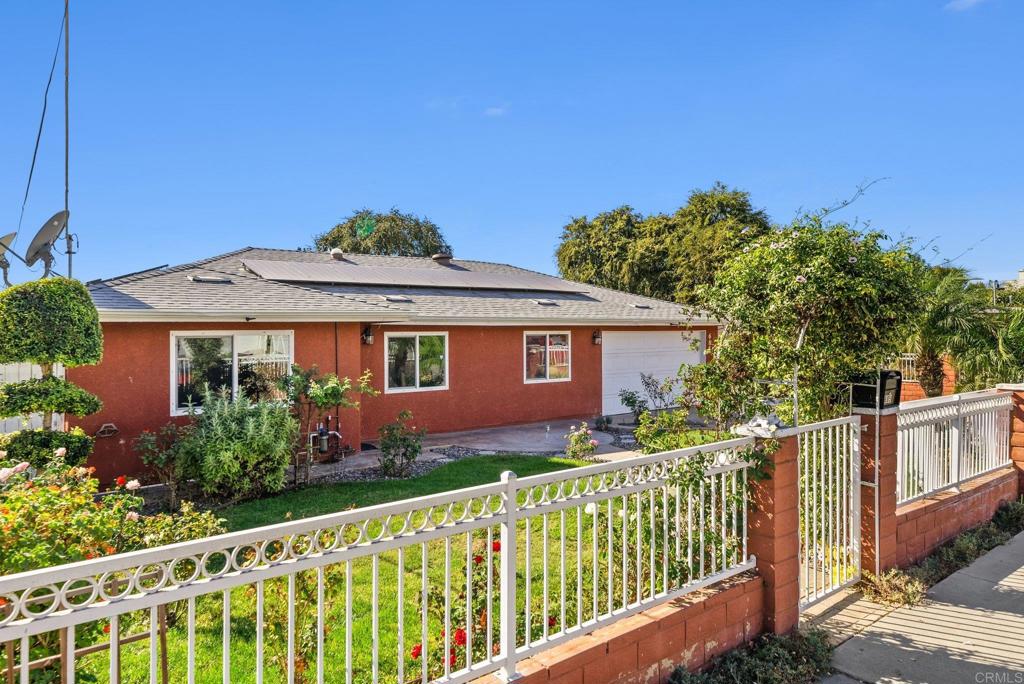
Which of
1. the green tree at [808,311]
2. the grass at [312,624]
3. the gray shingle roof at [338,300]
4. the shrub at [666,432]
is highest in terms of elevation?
the gray shingle roof at [338,300]

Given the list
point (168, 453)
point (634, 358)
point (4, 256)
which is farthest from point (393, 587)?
point (634, 358)

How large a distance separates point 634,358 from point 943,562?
37.7 ft

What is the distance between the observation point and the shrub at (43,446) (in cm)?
690

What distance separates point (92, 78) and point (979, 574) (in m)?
16.2

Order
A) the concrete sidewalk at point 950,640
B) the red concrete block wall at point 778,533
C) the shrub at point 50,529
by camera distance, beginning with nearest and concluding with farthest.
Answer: the shrub at point 50,529
the concrete sidewalk at point 950,640
the red concrete block wall at point 778,533

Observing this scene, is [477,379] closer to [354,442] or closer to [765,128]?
[354,442]

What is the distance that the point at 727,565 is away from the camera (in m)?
3.79

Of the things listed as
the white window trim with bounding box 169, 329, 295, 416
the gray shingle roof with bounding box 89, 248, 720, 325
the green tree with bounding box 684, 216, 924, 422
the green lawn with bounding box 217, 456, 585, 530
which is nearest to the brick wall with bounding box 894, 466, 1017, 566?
the green tree with bounding box 684, 216, 924, 422

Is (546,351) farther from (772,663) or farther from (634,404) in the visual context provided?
(772,663)

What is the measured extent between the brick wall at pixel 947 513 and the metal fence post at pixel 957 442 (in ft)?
0.58

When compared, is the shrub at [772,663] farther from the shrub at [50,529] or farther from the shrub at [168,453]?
the shrub at [168,453]

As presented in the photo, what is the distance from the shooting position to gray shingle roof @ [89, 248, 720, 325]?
353 inches

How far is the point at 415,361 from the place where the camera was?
12945mm

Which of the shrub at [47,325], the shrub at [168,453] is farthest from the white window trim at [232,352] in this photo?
the shrub at [47,325]
